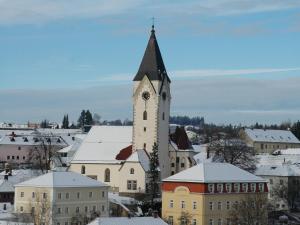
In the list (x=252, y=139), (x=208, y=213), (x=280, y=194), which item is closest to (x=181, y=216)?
(x=208, y=213)

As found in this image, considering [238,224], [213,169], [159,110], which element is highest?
[159,110]

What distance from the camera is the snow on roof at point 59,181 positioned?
86938 millimetres

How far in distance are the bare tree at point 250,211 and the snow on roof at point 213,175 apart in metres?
2.82

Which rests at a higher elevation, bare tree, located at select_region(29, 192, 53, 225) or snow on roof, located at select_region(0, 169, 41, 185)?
snow on roof, located at select_region(0, 169, 41, 185)

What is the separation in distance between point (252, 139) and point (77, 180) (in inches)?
4375

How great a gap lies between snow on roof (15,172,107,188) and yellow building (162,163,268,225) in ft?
28.9

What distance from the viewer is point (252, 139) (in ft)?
642

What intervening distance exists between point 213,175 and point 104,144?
2481 cm

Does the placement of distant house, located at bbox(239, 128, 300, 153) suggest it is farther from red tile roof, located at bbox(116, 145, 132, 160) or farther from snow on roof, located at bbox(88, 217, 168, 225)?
snow on roof, located at bbox(88, 217, 168, 225)

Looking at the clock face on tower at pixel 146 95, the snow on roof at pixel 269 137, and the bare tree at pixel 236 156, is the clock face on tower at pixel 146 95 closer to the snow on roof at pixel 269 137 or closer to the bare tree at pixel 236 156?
the bare tree at pixel 236 156

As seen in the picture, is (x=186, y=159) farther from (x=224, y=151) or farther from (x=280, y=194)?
(x=224, y=151)

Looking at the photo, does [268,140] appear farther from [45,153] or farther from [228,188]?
[228,188]

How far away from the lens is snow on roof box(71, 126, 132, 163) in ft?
359

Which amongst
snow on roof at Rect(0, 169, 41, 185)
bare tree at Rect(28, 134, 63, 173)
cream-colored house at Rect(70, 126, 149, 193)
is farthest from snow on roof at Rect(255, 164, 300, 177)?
snow on roof at Rect(0, 169, 41, 185)
